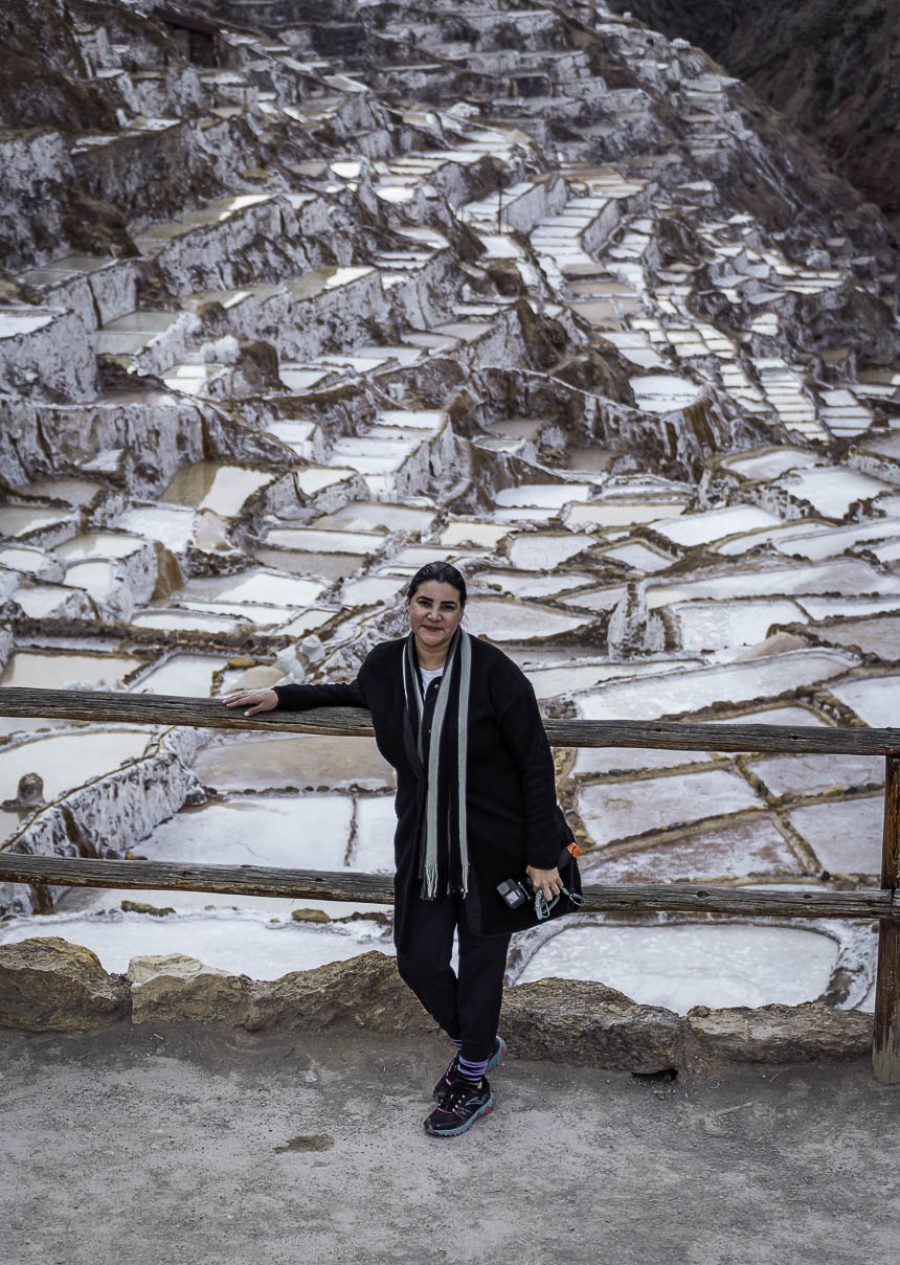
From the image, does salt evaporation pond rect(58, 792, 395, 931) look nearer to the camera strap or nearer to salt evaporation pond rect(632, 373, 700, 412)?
the camera strap

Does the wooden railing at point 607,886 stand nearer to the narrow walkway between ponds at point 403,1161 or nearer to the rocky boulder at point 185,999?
the rocky boulder at point 185,999

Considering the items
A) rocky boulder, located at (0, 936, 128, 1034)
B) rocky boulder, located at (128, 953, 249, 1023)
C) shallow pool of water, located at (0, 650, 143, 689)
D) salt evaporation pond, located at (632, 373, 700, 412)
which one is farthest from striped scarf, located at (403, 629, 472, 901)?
salt evaporation pond, located at (632, 373, 700, 412)

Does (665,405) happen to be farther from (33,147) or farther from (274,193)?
(33,147)

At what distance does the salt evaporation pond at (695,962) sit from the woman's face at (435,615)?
11.1 ft

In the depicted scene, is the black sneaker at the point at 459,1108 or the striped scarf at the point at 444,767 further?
the black sneaker at the point at 459,1108

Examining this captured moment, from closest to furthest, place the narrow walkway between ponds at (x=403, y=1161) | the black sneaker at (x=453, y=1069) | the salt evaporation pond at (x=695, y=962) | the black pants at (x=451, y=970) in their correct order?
1. the narrow walkway between ponds at (x=403, y=1161)
2. the black pants at (x=451, y=970)
3. the black sneaker at (x=453, y=1069)
4. the salt evaporation pond at (x=695, y=962)

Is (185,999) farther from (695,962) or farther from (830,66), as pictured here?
(830,66)

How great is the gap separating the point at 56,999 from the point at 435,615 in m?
1.84

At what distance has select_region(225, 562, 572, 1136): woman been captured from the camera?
3705mm

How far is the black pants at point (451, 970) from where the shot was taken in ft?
12.8

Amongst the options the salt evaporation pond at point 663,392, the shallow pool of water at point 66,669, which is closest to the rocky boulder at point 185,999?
the shallow pool of water at point 66,669

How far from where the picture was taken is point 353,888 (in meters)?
4.25

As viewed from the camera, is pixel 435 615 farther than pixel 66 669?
No

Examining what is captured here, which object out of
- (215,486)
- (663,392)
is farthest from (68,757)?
(663,392)
